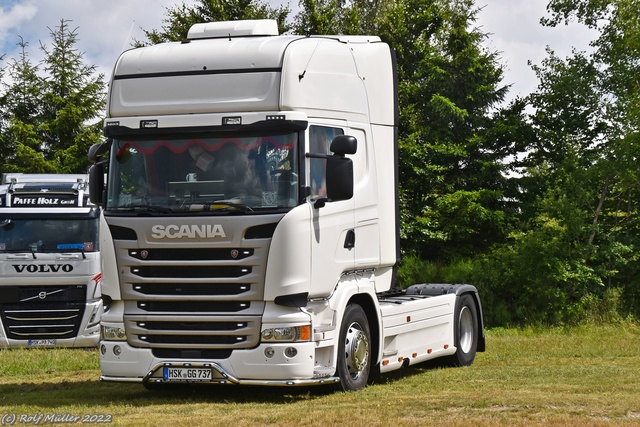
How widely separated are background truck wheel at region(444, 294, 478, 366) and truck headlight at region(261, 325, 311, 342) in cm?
499

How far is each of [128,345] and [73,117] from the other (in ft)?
103

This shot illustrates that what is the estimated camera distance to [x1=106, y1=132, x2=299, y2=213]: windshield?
38.0ft

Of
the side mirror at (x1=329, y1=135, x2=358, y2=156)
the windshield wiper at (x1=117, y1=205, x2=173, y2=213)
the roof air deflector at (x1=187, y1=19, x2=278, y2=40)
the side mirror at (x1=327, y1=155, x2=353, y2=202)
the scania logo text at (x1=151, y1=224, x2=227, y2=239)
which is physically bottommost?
the scania logo text at (x1=151, y1=224, x2=227, y2=239)

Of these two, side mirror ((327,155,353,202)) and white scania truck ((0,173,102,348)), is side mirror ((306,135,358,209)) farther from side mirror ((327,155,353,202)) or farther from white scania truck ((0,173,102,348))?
white scania truck ((0,173,102,348))

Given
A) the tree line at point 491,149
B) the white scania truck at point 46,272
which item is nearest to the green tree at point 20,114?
the tree line at point 491,149

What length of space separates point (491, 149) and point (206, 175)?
81.2 ft

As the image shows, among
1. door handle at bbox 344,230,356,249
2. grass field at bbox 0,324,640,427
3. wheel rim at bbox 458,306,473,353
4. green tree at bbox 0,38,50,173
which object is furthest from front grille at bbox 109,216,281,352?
green tree at bbox 0,38,50,173

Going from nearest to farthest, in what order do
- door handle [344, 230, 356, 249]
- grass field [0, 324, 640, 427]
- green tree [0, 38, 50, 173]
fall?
A: grass field [0, 324, 640, 427] < door handle [344, 230, 356, 249] < green tree [0, 38, 50, 173]

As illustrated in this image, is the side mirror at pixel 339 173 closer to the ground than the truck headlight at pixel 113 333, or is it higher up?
higher up

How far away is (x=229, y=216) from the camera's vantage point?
11500mm

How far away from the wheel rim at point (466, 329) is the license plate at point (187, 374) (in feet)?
18.9

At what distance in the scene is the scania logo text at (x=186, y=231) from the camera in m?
11.5

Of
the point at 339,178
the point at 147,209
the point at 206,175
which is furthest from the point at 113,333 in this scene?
the point at 339,178

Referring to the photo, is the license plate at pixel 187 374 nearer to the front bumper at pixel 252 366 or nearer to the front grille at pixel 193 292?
the front bumper at pixel 252 366
